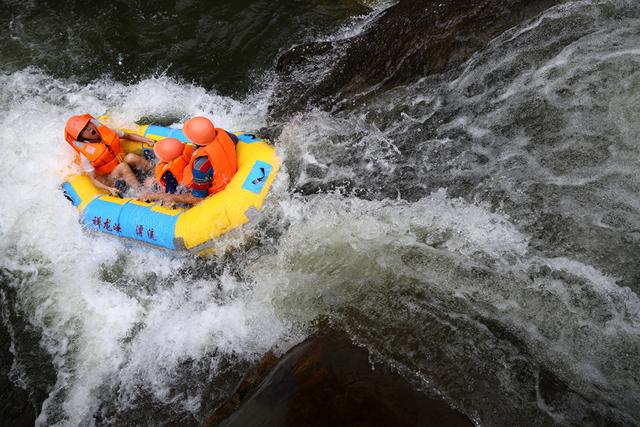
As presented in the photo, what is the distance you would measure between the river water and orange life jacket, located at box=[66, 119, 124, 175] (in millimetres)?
667

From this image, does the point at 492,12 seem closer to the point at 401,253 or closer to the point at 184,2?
the point at 401,253

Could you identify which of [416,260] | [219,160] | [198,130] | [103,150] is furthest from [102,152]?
[416,260]

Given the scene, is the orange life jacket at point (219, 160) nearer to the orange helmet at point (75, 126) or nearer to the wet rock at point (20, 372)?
the orange helmet at point (75, 126)

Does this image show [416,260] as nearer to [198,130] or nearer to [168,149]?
[198,130]

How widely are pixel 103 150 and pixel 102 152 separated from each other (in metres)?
0.03

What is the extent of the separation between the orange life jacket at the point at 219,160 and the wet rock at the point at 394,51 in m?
1.88

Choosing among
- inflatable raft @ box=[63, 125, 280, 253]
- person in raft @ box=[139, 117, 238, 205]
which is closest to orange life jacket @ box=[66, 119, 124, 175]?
inflatable raft @ box=[63, 125, 280, 253]

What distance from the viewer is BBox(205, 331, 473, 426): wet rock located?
3.63 meters

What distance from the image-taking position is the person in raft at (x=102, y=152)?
607 centimetres

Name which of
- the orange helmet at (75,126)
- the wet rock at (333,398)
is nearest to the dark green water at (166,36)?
the orange helmet at (75,126)

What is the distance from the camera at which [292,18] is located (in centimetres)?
865

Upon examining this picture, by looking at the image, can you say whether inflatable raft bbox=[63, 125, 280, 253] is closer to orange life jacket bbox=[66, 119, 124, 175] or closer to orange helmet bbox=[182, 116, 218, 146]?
orange life jacket bbox=[66, 119, 124, 175]

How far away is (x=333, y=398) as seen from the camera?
374cm

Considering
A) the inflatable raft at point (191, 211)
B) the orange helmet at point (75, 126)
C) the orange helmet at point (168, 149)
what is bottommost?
the inflatable raft at point (191, 211)
